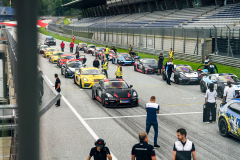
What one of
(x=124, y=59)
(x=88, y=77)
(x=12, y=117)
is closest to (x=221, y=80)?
(x=88, y=77)

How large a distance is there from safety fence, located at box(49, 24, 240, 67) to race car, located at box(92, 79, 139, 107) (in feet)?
15.0

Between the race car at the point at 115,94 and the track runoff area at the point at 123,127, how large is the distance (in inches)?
12.7

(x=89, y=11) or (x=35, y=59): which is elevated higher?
(x=89, y=11)

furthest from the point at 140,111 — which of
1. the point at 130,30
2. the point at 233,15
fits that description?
the point at 130,30

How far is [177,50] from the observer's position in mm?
36625

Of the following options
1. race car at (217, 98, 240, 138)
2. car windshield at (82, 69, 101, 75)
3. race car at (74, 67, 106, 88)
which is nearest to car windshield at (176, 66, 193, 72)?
race car at (74, 67, 106, 88)

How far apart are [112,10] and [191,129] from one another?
7962 cm

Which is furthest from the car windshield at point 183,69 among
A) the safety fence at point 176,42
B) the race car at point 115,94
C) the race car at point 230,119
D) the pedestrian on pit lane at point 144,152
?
the pedestrian on pit lane at point 144,152

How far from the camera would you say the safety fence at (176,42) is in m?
30.8

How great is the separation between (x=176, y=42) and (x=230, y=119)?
27378 mm

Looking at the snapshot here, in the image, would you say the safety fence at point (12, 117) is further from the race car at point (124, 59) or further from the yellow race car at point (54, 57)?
the yellow race car at point (54, 57)

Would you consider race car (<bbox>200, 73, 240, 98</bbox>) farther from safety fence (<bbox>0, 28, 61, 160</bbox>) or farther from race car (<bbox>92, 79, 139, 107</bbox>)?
safety fence (<bbox>0, 28, 61, 160</bbox>)

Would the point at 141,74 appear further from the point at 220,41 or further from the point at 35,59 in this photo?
the point at 35,59

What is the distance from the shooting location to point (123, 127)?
1194cm
